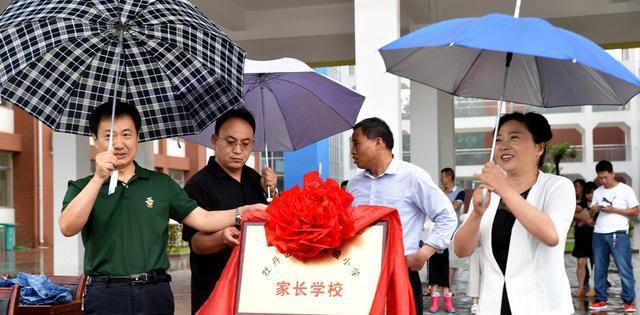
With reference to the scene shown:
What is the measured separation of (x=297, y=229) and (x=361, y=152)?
4.39 feet

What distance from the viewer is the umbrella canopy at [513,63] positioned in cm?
253

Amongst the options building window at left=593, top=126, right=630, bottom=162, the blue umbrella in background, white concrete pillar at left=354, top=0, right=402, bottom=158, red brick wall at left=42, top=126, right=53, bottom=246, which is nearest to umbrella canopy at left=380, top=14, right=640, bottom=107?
the blue umbrella in background

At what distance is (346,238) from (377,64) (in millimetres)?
4567

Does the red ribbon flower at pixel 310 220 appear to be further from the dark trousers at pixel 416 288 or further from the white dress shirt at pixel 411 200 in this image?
the dark trousers at pixel 416 288

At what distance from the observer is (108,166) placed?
2752mm

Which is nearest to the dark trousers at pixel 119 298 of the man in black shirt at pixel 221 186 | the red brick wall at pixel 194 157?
the man in black shirt at pixel 221 186

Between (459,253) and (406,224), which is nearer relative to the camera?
(459,253)

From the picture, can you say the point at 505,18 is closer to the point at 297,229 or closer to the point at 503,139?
the point at 503,139

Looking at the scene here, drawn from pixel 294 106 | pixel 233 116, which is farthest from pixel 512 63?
pixel 294 106

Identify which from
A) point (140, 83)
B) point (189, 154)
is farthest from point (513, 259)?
point (189, 154)

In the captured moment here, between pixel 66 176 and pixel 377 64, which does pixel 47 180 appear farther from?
pixel 377 64

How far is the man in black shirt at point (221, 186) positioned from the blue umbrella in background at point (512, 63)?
2.69 feet

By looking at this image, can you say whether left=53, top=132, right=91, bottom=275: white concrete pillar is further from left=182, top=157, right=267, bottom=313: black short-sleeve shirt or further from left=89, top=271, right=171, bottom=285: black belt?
left=89, top=271, right=171, bottom=285: black belt

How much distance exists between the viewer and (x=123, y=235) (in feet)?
9.70
